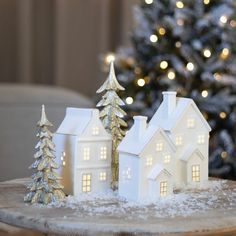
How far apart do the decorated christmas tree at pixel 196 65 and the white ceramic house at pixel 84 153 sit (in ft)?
4.89

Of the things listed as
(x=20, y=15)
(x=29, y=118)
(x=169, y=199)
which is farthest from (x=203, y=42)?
(x=169, y=199)

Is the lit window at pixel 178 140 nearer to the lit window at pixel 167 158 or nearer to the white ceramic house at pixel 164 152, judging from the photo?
the white ceramic house at pixel 164 152

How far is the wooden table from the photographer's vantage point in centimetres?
135

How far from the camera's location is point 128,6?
452 cm

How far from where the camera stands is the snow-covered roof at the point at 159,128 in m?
1.64

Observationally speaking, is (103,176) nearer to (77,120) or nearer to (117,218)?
(77,120)

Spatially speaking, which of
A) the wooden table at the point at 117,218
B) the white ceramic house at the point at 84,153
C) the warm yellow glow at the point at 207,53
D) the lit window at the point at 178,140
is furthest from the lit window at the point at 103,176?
the warm yellow glow at the point at 207,53

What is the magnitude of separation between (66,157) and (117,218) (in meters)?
0.34

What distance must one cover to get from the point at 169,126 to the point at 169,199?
25 cm

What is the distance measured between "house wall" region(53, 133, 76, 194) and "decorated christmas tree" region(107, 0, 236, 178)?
1.51 meters

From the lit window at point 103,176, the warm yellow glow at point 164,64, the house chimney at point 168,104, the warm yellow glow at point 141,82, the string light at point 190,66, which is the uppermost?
the warm yellow glow at point 164,64

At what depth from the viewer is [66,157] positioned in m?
1.71

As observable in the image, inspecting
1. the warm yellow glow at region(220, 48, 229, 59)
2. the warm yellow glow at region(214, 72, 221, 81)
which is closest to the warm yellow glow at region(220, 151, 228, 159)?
the warm yellow glow at region(214, 72, 221, 81)

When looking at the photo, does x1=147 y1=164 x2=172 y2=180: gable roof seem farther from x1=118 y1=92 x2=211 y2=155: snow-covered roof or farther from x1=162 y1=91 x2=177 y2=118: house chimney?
x1=162 y1=91 x2=177 y2=118: house chimney
